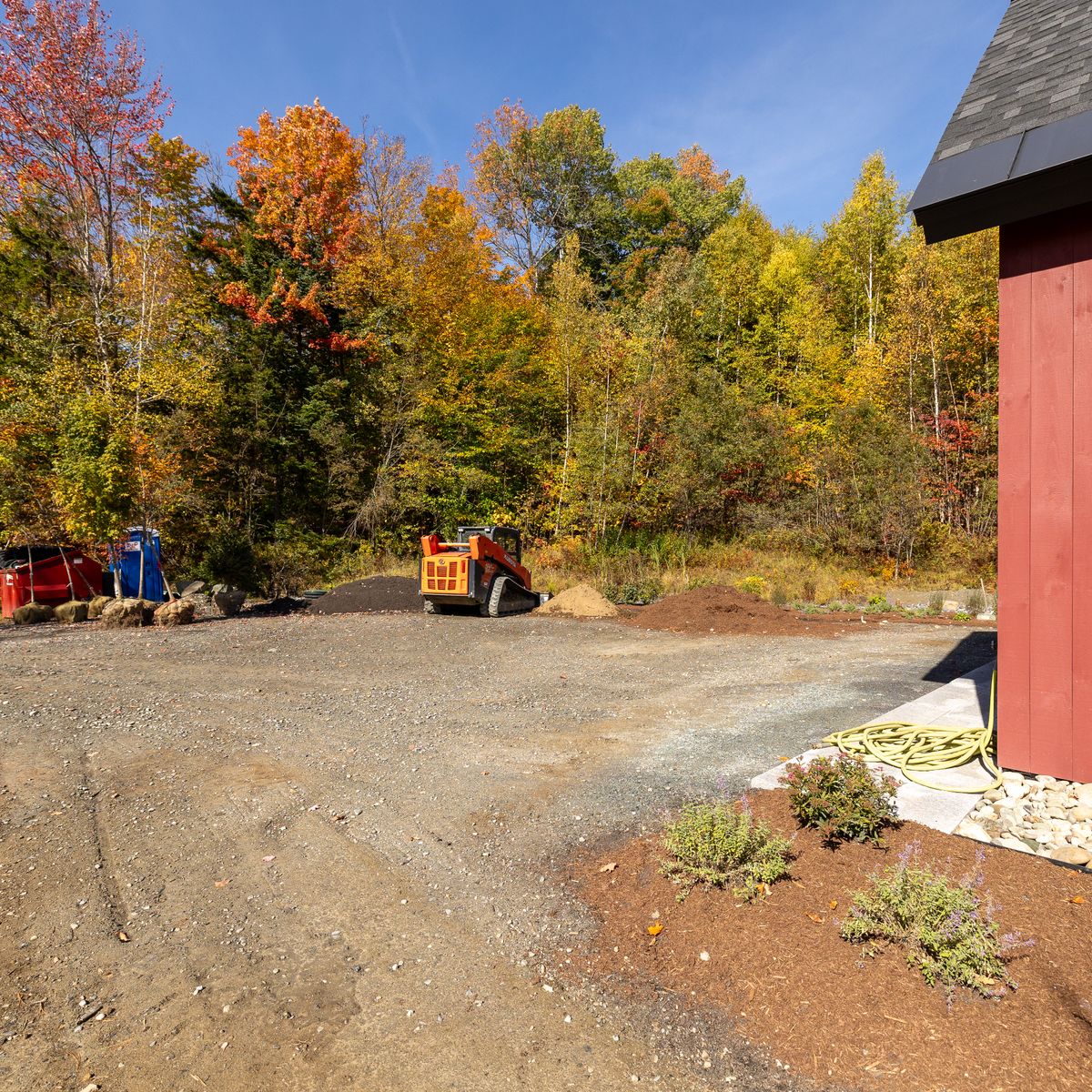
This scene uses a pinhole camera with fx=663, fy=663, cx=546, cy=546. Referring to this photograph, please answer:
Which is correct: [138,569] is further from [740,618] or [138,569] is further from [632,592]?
[740,618]

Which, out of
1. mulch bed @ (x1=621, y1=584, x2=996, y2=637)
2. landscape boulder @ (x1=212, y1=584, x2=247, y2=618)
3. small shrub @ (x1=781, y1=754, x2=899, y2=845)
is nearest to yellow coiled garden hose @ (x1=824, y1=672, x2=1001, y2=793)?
small shrub @ (x1=781, y1=754, x2=899, y2=845)

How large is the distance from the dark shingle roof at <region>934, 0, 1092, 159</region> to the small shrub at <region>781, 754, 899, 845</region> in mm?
3291

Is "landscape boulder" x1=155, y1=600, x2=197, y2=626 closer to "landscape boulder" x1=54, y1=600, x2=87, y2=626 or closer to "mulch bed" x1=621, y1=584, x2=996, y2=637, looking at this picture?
"landscape boulder" x1=54, y1=600, x2=87, y2=626

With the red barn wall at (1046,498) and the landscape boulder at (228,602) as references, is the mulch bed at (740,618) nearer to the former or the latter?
the red barn wall at (1046,498)

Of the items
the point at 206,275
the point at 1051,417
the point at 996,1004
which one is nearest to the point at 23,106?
the point at 206,275

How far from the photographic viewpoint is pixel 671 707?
5.80 metres

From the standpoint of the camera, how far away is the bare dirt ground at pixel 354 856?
6.79ft

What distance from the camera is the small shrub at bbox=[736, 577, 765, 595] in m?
13.0

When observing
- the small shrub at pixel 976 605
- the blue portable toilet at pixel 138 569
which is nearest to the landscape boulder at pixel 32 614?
the blue portable toilet at pixel 138 569

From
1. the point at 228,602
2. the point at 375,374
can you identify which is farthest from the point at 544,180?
the point at 228,602

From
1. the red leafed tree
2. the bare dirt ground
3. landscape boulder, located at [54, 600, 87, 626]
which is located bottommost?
the bare dirt ground

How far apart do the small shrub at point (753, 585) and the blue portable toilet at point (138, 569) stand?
11.4m

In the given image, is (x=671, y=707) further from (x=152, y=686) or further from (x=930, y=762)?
(x=152, y=686)

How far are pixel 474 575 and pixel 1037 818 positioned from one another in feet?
28.2
